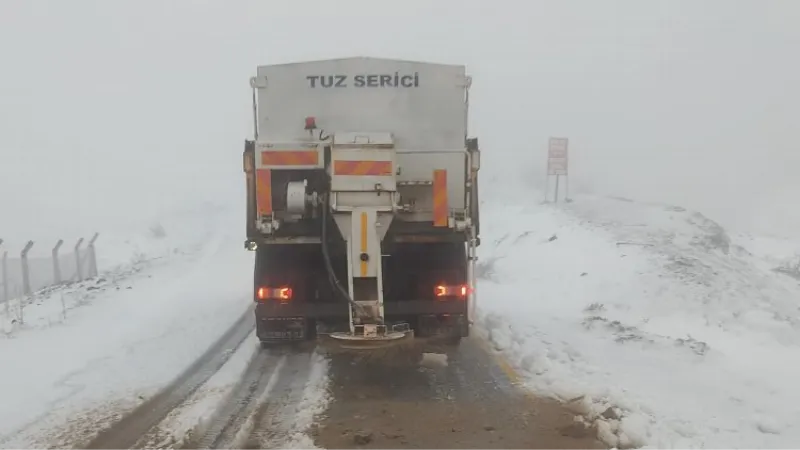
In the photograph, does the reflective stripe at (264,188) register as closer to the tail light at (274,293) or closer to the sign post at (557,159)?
the tail light at (274,293)

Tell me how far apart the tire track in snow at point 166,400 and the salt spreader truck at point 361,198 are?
2.99 feet

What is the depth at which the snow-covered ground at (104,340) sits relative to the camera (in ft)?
21.7

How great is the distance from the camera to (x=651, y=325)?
11273 millimetres

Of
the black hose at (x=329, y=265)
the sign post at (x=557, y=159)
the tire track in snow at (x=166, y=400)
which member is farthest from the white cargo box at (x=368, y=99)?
the sign post at (x=557, y=159)

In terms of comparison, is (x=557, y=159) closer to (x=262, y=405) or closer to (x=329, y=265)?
(x=329, y=265)

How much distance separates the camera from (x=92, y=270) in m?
19.6

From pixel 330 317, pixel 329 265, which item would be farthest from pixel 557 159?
pixel 329 265

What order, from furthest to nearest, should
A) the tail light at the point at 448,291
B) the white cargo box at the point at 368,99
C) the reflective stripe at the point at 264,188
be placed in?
the white cargo box at the point at 368,99 → the tail light at the point at 448,291 → the reflective stripe at the point at 264,188

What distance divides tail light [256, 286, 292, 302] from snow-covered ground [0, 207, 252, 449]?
129cm

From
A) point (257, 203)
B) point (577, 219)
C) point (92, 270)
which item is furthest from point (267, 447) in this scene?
point (577, 219)

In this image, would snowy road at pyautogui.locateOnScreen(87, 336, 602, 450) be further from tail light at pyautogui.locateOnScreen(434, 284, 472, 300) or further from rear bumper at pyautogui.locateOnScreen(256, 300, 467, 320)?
tail light at pyautogui.locateOnScreen(434, 284, 472, 300)

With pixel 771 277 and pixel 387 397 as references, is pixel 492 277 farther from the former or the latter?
pixel 387 397

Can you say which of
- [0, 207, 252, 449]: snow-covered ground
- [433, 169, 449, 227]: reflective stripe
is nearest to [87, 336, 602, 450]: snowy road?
[0, 207, 252, 449]: snow-covered ground

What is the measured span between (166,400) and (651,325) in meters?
7.71
